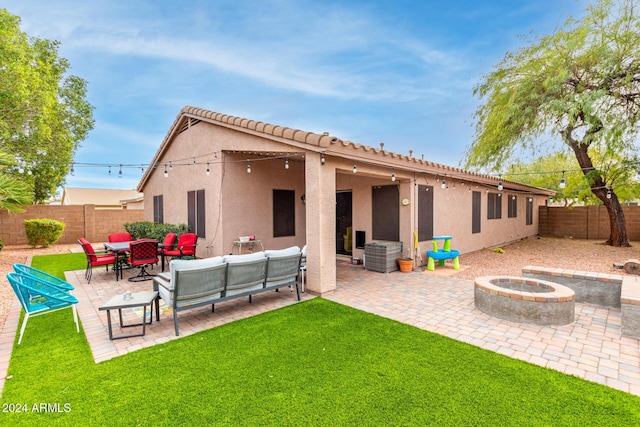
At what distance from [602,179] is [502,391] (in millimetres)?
14266

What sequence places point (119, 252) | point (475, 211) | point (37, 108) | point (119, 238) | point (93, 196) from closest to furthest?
1. point (119, 252)
2. point (119, 238)
3. point (37, 108)
4. point (475, 211)
5. point (93, 196)

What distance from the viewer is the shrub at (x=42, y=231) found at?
13172 millimetres

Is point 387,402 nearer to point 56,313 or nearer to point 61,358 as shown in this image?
point 61,358

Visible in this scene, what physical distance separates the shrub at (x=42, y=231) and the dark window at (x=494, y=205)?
1893cm

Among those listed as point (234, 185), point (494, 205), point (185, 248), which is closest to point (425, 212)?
point (234, 185)

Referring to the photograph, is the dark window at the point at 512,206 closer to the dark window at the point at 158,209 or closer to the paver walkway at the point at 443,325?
the paver walkway at the point at 443,325

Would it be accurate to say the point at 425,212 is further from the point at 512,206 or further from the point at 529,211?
the point at 529,211

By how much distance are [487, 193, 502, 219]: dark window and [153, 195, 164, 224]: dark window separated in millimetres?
13533

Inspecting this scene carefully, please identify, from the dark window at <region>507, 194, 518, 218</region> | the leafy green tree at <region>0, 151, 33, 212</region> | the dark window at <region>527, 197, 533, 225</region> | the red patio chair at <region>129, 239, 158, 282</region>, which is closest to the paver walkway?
the red patio chair at <region>129, 239, 158, 282</region>

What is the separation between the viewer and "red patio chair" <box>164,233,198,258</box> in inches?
339

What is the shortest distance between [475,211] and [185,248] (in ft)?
33.8

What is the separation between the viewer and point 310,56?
12.0 meters

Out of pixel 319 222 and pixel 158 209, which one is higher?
pixel 158 209

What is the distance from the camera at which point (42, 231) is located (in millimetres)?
13320
